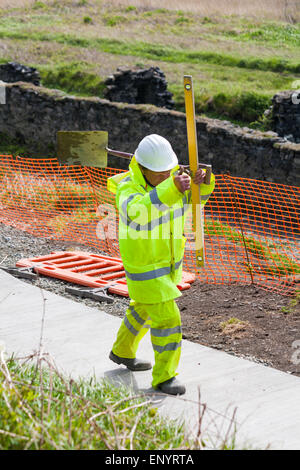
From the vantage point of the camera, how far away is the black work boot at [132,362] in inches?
194

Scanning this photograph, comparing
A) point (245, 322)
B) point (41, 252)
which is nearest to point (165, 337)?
point (245, 322)

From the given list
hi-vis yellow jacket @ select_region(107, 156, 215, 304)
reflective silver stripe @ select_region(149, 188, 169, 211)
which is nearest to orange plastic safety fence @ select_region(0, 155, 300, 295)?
hi-vis yellow jacket @ select_region(107, 156, 215, 304)

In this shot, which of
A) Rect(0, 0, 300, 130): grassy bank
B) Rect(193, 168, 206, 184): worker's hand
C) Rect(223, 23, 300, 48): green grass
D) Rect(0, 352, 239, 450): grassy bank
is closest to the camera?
Rect(0, 352, 239, 450): grassy bank

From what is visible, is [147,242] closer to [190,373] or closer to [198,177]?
[198,177]

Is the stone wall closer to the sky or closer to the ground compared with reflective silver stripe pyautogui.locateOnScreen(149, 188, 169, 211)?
closer to the ground

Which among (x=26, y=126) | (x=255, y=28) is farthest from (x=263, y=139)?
(x=255, y=28)

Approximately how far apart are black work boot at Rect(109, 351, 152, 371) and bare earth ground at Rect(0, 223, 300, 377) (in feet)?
2.94

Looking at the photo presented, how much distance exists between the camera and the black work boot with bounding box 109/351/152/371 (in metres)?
4.92

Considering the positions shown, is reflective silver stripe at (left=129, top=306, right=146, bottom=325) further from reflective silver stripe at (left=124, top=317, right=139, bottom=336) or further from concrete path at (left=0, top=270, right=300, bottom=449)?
concrete path at (left=0, top=270, right=300, bottom=449)

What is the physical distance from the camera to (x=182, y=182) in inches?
163

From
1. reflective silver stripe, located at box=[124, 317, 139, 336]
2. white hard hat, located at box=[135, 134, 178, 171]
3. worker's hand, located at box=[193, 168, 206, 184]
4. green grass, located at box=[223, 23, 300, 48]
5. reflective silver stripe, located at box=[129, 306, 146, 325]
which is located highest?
green grass, located at box=[223, 23, 300, 48]

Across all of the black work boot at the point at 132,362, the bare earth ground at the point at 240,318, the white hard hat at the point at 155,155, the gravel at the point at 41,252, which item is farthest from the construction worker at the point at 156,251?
the gravel at the point at 41,252

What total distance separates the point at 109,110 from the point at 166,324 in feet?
37.4
